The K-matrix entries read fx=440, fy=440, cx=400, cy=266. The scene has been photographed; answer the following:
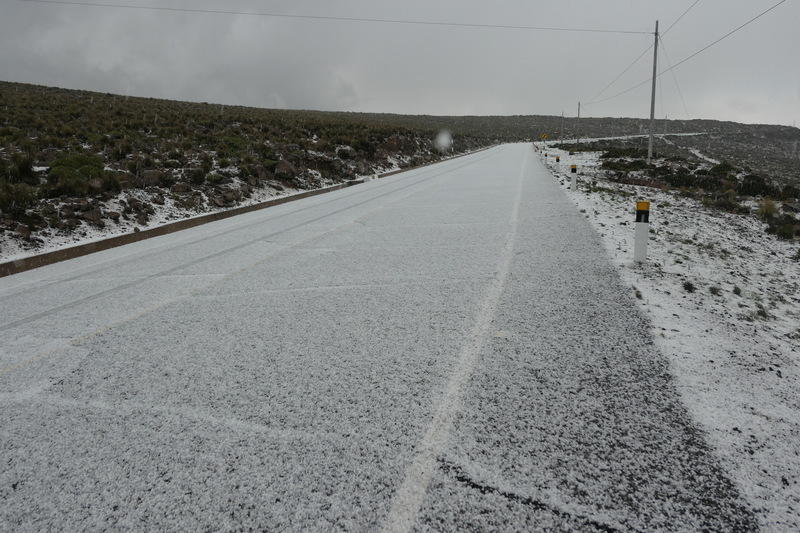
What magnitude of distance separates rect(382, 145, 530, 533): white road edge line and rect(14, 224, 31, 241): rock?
8894 mm

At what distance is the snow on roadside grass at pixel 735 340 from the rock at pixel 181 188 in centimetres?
1105

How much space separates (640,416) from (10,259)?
962 cm

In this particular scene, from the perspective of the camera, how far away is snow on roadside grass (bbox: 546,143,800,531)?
227cm

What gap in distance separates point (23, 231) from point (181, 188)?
15.6 ft

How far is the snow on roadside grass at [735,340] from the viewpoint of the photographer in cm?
227

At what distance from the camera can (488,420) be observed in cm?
263

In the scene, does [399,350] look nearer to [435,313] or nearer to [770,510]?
[435,313]

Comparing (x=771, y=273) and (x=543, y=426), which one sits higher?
(x=543, y=426)

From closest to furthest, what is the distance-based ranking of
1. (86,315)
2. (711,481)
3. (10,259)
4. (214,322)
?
1. (711,481)
2. (214,322)
3. (86,315)
4. (10,259)

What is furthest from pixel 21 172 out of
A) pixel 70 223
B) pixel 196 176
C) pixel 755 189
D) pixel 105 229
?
pixel 755 189

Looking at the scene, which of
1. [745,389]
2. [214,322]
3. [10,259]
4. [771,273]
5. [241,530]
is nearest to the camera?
[241,530]

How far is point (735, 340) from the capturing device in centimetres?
374

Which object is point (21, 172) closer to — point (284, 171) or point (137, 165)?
point (137, 165)

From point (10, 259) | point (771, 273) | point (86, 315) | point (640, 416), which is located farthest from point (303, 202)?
point (640, 416)
